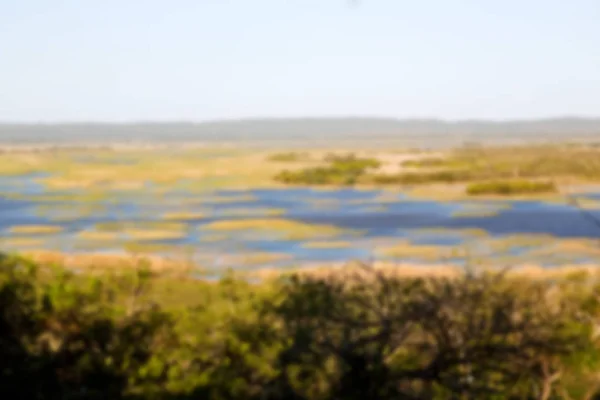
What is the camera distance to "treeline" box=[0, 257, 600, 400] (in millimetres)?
6195

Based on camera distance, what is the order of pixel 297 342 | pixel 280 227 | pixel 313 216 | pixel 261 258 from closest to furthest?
1. pixel 297 342
2. pixel 261 258
3. pixel 280 227
4. pixel 313 216

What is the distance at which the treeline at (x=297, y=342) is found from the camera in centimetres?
620

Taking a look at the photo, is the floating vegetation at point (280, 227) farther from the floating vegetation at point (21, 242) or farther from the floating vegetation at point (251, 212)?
the floating vegetation at point (21, 242)

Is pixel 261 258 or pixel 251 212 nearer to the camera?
pixel 261 258

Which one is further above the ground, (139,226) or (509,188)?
(509,188)

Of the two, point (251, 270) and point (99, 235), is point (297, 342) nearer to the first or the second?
point (251, 270)

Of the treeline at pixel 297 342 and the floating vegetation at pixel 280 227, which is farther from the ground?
the treeline at pixel 297 342

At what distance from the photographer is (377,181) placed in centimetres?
4772

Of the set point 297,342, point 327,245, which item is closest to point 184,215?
point 327,245

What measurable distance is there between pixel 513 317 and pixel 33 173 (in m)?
56.2

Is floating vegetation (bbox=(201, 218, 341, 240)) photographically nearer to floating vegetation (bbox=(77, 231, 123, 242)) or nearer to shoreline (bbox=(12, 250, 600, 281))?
floating vegetation (bbox=(77, 231, 123, 242))

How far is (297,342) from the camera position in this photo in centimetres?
625

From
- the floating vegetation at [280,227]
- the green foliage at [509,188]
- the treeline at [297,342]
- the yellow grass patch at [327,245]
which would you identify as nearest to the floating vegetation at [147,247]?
the yellow grass patch at [327,245]

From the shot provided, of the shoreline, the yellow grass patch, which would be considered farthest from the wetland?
the shoreline
